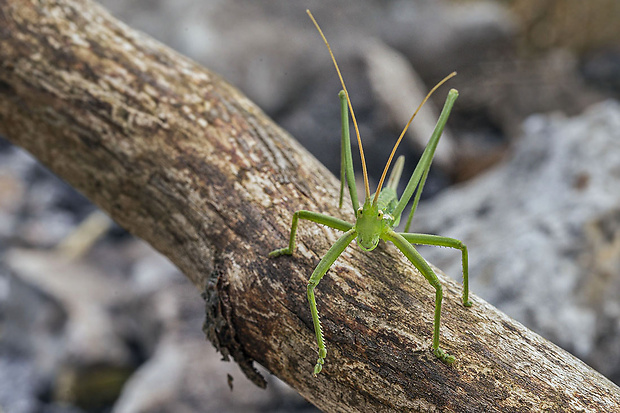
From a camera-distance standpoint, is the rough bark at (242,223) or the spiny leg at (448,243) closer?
the rough bark at (242,223)

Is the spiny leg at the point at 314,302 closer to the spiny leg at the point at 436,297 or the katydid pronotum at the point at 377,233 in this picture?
the katydid pronotum at the point at 377,233

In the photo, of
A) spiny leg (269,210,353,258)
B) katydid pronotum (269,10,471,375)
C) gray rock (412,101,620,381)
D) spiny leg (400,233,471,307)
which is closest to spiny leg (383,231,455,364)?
katydid pronotum (269,10,471,375)

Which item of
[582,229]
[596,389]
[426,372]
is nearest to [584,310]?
[582,229]

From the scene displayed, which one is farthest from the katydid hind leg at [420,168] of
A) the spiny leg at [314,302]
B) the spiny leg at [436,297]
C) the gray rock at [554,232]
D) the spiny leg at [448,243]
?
the gray rock at [554,232]

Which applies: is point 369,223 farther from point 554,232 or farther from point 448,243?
point 554,232

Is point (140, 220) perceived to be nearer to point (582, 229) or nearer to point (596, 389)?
point (596, 389)

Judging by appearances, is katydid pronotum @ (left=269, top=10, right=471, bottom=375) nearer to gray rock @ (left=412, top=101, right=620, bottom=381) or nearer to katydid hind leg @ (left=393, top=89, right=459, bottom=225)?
katydid hind leg @ (left=393, top=89, right=459, bottom=225)
